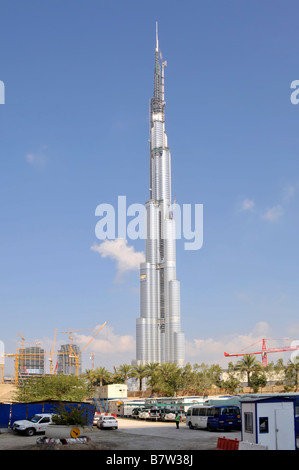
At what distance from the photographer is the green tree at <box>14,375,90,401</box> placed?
72.2 metres

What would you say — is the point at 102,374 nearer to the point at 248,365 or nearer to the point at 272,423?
the point at 248,365

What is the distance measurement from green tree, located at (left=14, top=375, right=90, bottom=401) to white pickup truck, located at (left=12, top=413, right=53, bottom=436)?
3106 cm

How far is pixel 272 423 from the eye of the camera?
2725cm

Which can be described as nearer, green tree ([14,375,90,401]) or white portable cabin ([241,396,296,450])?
white portable cabin ([241,396,296,450])

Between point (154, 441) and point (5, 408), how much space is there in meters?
15.0

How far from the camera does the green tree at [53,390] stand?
72188 millimetres

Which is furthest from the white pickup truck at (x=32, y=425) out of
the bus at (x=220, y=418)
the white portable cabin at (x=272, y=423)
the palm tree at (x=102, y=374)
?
the palm tree at (x=102, y=374)

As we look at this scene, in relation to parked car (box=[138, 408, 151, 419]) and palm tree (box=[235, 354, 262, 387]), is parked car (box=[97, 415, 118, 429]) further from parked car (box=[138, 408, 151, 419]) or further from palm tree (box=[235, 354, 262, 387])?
palm tree (box=[235, 354, 262, 387])

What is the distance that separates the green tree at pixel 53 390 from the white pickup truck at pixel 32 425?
31057 mm

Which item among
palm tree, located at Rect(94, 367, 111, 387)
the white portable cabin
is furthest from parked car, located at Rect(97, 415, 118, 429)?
palm tree, located at Rect(94, 367, 111, 387)

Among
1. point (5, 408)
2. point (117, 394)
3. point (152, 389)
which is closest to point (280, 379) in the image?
point (152, 389)

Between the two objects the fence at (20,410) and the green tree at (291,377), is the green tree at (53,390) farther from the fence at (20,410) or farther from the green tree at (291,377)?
the green tree at (291,377)
